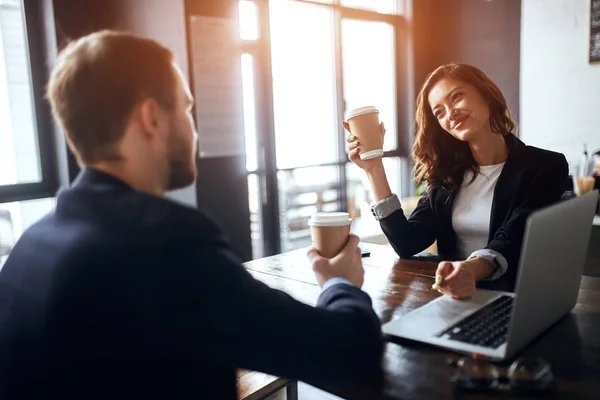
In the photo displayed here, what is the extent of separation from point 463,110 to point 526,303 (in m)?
0.97

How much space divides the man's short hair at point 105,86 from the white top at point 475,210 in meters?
1.20

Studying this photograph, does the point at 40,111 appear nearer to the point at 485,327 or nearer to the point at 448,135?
the point at 448,135

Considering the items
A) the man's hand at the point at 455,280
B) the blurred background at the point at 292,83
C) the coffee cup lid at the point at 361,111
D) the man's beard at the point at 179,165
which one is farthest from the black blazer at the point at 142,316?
the blurred background at the point at 292,83

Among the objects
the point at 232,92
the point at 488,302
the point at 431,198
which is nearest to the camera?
the point at 488,302

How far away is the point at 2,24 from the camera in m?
2.60

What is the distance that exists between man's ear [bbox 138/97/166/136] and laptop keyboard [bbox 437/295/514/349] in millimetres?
637

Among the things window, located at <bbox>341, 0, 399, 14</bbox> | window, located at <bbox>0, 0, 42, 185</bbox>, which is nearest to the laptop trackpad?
window, located at <bbox>0, 0, 42, 185</bbox>

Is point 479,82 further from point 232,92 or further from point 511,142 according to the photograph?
point 232,92

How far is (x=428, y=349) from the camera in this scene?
98cm

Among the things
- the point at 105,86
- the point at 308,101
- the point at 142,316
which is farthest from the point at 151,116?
the point at 308,101

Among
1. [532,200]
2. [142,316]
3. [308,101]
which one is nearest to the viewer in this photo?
[142,316]

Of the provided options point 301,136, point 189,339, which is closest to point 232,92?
point 301,136

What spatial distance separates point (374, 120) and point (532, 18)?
2799mm

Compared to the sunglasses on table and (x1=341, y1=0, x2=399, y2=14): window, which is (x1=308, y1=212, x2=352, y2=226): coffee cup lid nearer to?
the sunglasses on table
